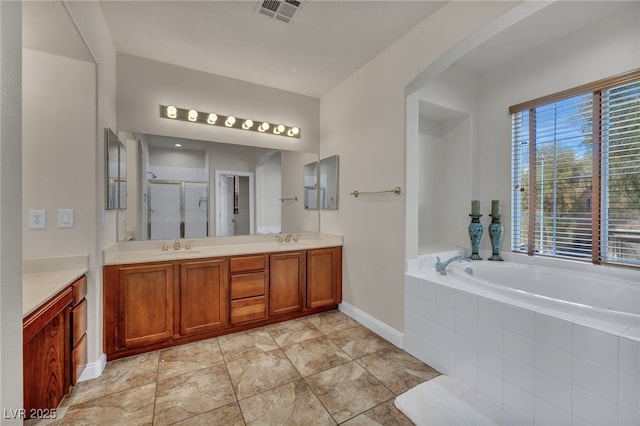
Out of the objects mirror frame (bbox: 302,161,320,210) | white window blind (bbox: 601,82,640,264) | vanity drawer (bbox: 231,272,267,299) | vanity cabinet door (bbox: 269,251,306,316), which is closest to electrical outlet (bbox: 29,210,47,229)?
vanity drawer (bbox: 231,272,267,299)

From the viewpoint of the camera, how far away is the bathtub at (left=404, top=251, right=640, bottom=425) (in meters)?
1.22

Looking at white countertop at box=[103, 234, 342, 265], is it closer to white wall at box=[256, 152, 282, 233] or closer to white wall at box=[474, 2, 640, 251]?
→ white wall at box=[256, 152, 282, 233]

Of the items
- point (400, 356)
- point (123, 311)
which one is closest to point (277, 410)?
point (400, 356)

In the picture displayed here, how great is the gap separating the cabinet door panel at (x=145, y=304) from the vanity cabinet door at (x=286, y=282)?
2.98 ft

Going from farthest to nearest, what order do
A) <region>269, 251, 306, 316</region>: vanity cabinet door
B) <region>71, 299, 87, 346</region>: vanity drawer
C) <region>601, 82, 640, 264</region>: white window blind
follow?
<region>269, 251, 306, 316</region>: vanity cabinet door → <region>601, 82, 640, 264</region>: white window blind → <region>71, 299, 87, 346</region>: vanity drawer

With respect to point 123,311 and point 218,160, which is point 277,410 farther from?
point 218,160

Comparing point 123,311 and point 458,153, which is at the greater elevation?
point 458,153

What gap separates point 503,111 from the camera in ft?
9.14

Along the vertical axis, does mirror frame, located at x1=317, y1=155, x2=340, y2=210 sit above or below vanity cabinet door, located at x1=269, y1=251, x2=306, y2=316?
above

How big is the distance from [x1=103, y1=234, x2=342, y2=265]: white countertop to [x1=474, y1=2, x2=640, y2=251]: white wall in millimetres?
1794

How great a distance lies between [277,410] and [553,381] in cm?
151

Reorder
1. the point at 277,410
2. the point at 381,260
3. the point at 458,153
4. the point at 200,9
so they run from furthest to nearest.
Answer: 1. the point at 458,153
2. the point at 381,260
3. the point at 200,9
4. the point at 277,410

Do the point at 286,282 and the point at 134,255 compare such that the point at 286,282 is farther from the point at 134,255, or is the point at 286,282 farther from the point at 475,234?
the point at 475,234

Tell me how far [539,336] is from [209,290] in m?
2.39
